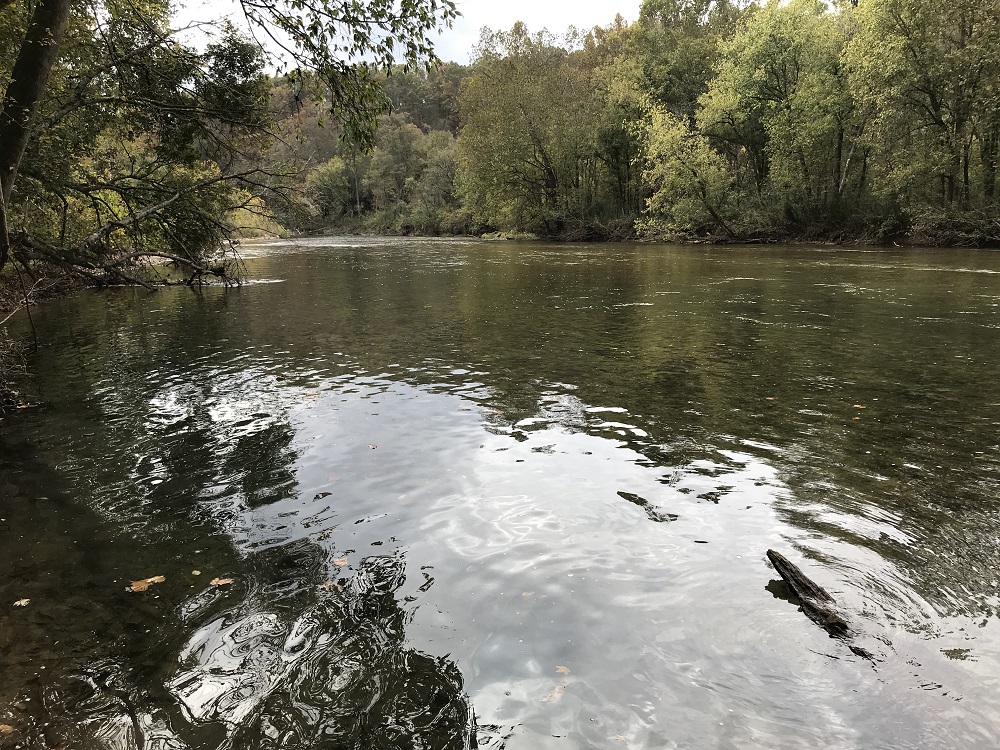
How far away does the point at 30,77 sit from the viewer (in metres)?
7.48

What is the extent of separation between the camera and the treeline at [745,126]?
121 ft

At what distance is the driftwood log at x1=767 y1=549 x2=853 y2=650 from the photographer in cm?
411

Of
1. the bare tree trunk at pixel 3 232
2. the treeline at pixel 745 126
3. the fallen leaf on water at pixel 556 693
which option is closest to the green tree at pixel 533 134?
the treeline at pixel 745 126

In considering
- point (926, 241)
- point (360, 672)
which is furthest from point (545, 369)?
point (926, 241)

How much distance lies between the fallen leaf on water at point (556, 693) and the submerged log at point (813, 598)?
1854 mm

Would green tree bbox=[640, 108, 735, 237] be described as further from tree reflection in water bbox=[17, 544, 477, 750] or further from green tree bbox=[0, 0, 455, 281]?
tree reflection in water bbox=[17, 544, 477, 750]

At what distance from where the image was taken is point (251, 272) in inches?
1302

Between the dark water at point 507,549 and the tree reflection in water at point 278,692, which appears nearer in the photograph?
the tree reflection in water at point 278,692

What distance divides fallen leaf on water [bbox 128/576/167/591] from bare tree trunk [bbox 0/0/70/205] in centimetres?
586

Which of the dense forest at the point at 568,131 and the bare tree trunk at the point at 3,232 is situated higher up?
the dense forest at the point at 568,131

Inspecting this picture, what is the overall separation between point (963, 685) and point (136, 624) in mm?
5359

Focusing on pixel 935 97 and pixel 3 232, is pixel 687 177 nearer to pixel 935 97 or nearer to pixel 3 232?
pixel 935 97

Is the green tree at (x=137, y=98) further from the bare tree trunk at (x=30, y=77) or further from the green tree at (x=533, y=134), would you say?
the green tree at (x=533, y=134)

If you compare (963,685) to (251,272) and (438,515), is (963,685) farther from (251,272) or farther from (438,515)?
(251,272)
